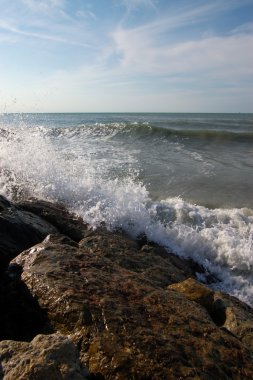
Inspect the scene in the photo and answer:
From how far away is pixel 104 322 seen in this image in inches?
112

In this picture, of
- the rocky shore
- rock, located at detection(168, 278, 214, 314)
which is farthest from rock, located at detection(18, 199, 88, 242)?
rock, located at detection(168, 278, 214, 314)

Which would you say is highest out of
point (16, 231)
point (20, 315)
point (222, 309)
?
point (16, 231)

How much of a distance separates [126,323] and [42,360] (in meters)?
0.85

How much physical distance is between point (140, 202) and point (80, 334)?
4743mm

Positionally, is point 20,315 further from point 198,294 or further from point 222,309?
point 222,309

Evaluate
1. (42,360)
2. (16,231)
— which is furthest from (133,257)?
(42,360)

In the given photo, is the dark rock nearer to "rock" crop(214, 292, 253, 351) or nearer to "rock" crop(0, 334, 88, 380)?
"rock" crop(0, 334, 88, 380)

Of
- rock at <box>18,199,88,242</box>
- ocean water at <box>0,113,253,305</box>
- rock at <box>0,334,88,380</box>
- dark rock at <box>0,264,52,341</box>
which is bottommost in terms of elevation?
ocean water at <box>0,113,253,305</box>

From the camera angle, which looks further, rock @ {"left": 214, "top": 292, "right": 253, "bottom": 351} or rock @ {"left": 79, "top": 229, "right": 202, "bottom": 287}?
rock @ {"left": 79, "top": 229, "right": 202, "bottom": 287}

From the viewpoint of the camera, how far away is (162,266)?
4668 millimetres

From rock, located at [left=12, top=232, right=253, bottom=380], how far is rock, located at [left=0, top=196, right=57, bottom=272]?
265mm

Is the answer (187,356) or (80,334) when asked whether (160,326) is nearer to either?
(187,356)

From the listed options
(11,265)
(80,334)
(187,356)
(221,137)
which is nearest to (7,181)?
(11,265)

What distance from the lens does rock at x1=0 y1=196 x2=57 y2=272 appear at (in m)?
4.12
